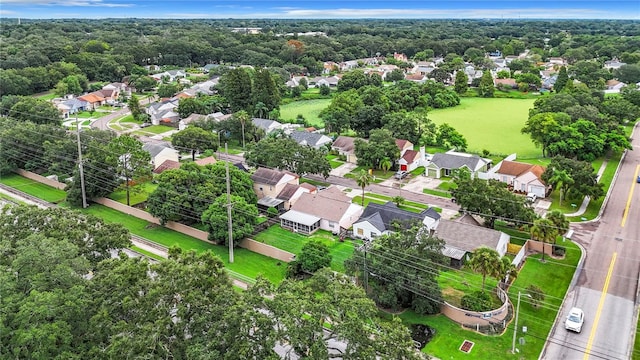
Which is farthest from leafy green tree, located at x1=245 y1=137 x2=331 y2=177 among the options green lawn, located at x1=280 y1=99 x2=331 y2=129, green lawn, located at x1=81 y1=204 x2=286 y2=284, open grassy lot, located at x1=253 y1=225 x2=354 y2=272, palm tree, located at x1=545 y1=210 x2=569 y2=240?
green lawn, located at x1=280 y1=99 x2=331 y2=129

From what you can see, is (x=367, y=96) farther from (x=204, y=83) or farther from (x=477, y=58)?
(x=477, y=58)

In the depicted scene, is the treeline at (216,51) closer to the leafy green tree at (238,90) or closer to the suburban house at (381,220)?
the leafy green tree at (238,90)

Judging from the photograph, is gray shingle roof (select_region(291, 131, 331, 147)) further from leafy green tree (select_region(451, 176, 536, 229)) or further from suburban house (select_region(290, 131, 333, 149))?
leafy green tree (select_region(451, 176, 536, 229))

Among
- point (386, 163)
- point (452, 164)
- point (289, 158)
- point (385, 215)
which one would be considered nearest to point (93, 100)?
point (289, 158)

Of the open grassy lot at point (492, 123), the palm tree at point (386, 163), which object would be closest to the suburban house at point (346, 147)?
the palm tree at point (386, 163)

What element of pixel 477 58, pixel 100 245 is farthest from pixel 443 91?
pixel 100 245
